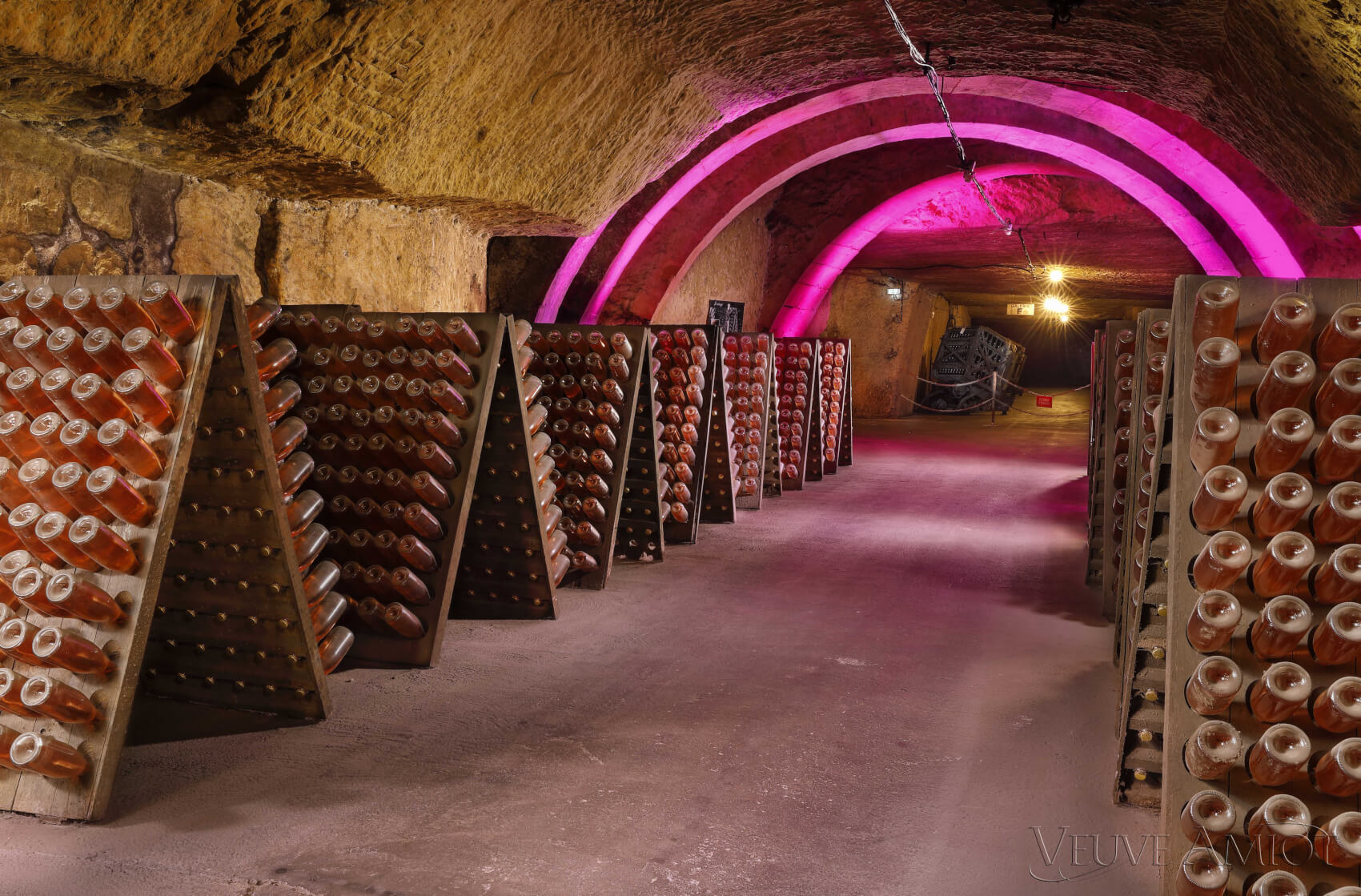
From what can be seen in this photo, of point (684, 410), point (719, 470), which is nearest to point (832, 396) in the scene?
point (719, 470)

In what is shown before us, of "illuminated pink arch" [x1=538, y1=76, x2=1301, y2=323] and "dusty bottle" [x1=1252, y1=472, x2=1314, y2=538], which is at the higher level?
"illuminated pink arch" [x1=538, y1=76, x2=1301, y2=323]

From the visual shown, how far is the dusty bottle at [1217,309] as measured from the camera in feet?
6.18

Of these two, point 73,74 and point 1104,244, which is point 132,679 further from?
point 1104,244

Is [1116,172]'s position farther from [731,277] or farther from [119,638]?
[119,638]

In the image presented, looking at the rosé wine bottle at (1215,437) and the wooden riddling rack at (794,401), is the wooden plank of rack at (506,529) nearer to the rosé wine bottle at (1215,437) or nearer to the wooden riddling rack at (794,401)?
the rosé wine bottle at (1215,437)

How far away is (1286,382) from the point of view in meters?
1.76

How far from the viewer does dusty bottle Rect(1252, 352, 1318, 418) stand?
1763mm

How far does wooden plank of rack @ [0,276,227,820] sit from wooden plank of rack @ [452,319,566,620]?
1401 mm

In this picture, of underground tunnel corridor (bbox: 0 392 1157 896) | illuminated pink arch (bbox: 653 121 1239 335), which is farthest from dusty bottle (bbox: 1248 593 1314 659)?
illuminated pink arch (bbox: 653 121 1239 335)

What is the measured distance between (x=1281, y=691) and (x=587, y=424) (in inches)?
137

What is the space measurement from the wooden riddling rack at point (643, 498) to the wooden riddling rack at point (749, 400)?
184 cm

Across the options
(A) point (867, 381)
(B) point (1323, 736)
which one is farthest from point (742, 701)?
(A) point (867, 381)

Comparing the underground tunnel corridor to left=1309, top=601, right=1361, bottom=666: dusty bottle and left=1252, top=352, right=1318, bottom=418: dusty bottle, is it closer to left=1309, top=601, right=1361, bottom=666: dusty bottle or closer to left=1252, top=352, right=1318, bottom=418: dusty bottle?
left=1309, top=601, right=1361, bottom=666: dusty bottle

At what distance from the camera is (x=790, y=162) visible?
9.83m
